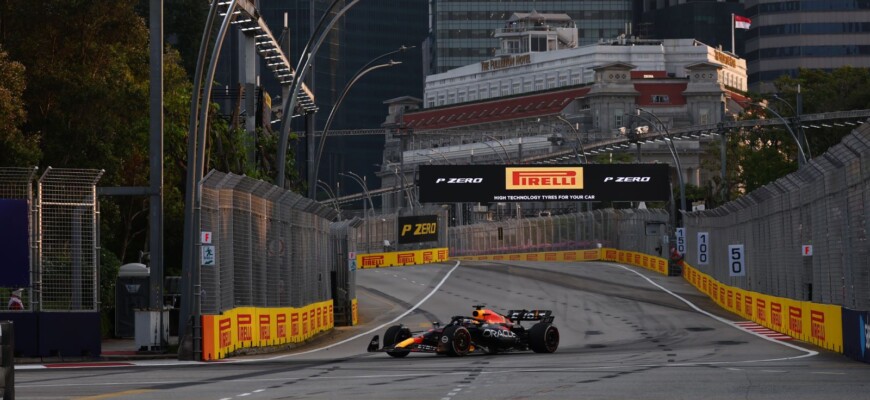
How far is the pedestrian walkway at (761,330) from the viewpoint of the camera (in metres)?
37.9

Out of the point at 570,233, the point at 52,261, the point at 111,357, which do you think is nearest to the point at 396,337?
the point at 111,357

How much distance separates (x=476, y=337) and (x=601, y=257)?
67.8 meters

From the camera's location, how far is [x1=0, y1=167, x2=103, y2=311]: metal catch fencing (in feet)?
98.4

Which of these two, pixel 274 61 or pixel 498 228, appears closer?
pixel 274 61

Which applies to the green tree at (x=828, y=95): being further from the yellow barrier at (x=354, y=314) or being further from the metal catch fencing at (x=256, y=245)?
the metal catch fencing at (x=256, y=245)

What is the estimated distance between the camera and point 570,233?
102 m

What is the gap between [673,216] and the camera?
80438 mm

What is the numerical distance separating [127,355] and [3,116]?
7132mm

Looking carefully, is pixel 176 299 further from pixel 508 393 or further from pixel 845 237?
pixel 508 393

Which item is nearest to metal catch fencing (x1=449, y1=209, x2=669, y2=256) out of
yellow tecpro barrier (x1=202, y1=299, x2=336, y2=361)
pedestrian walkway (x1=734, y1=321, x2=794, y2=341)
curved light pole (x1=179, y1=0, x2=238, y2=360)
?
pedestrian walkway (x1=734, y1=321, x2=794, y2=341)

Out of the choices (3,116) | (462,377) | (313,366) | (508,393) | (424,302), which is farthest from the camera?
(424,302)

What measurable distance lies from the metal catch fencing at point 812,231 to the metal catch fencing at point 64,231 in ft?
43.3

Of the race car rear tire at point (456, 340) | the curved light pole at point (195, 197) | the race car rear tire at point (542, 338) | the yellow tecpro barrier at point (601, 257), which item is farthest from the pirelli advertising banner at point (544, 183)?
the race car rear tire at point (456, 340)

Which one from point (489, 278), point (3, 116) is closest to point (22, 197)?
point (3, 116)
